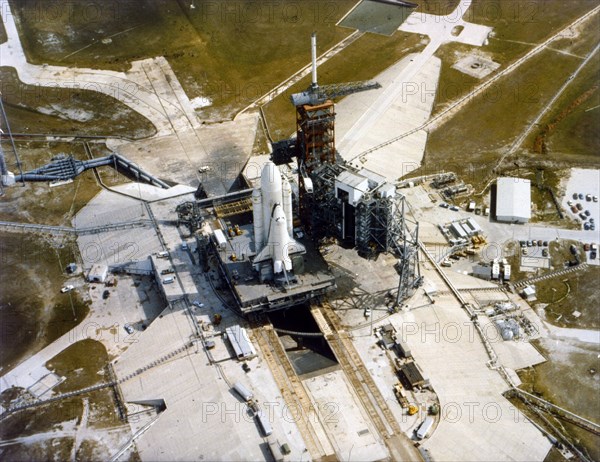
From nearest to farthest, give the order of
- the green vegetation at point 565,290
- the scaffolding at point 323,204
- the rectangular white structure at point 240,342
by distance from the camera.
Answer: the rectangular white structure at point 240,342, the scaffolding at point 323,204, the green vegetation at point 565,290

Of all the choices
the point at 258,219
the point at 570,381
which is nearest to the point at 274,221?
the point at 258,219

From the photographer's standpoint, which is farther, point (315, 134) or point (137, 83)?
point (137, 83)

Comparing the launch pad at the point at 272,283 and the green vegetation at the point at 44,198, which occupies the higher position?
the green vegetation at the point at 44,198

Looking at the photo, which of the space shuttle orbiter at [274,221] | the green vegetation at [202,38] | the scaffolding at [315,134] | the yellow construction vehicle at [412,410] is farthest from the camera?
the green vegetation at [202,38]

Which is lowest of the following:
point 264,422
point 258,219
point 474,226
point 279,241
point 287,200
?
point 264,422

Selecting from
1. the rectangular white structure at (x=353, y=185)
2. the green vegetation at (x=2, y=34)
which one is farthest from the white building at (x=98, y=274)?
the green vegetation at (x=2, y=34)

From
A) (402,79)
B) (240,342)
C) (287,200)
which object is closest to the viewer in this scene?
(240,342)

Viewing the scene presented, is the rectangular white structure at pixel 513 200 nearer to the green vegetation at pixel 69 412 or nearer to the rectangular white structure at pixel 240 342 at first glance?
the rectangular white structure at pixel 240 342

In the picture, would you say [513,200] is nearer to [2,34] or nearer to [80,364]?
[80,364]
